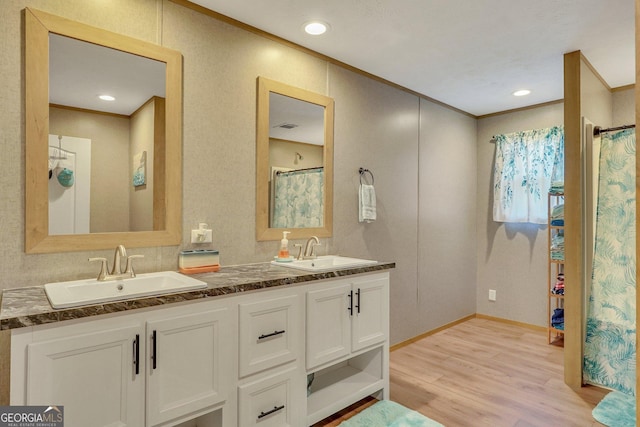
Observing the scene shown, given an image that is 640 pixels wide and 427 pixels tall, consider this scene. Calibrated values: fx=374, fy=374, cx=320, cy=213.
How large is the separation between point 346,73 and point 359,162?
0.69 meters

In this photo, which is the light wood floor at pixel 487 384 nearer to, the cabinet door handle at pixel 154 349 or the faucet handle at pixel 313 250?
the faucet handle at pixel 313 250

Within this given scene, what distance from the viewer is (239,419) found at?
1.70 m

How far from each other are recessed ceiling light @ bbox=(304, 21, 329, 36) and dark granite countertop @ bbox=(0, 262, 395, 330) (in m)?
1.48

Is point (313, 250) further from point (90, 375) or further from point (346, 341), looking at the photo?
point (90, 375)

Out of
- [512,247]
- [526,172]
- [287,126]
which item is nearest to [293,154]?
[287,126]

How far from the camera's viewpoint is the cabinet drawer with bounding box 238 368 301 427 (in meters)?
1.73

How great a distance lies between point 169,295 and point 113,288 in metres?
0.38

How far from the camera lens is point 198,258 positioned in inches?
78.4

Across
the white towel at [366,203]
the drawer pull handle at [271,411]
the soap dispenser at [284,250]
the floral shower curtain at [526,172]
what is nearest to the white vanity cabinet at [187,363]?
the drawer pull handle at [271,411]

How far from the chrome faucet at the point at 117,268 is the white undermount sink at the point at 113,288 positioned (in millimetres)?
24

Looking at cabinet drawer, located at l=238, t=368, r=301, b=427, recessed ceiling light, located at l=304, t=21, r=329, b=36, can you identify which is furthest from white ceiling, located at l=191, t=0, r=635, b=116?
cabinet drawer, located at l=238, t=368, r=301, b=427

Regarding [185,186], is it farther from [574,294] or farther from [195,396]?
[574,294]

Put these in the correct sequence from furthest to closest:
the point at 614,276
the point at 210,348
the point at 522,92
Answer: the point at 522,92 → the point at 614,276 → the point at 210,348

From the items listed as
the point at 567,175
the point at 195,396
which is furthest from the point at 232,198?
the point at 567,175
